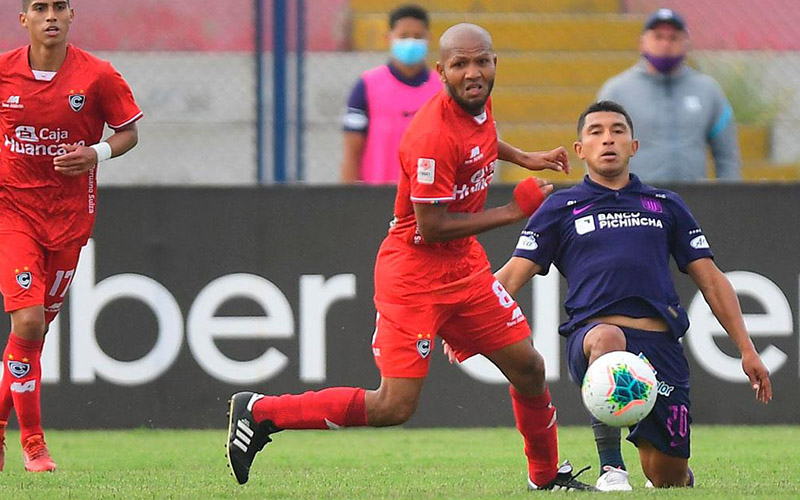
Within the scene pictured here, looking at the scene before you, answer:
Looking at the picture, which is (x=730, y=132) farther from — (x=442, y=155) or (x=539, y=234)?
(x=442, y=155)

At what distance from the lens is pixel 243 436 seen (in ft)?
21.0

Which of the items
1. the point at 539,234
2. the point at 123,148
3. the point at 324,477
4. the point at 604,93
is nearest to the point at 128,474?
the point at 324,477

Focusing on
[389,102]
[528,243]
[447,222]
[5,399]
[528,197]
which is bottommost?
[5,399]

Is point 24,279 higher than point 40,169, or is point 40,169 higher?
Result: point 40,169

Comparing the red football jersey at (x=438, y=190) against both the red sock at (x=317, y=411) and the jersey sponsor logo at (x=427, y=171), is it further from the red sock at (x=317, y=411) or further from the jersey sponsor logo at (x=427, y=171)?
the red sock at (x=317, y=411)

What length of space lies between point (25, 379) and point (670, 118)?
15.1 feet

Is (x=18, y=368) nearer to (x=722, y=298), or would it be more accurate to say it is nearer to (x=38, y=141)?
(x=38, y=141)

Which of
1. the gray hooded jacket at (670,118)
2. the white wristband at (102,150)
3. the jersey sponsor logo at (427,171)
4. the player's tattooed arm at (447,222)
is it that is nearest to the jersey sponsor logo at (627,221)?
the player's tattooed arm at (447,222)

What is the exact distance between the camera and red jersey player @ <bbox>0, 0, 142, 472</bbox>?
7441mm

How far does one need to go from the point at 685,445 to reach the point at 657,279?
73 centimetres

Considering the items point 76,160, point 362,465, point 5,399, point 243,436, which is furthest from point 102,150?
point 362,465

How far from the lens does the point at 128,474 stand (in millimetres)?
7270

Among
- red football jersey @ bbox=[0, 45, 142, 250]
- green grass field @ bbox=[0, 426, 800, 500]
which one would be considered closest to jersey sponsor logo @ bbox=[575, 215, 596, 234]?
A: green grass field @ bbox=[0, 426, 800, 500]

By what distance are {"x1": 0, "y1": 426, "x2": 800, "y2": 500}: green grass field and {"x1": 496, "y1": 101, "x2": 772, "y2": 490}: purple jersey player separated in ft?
0.90
